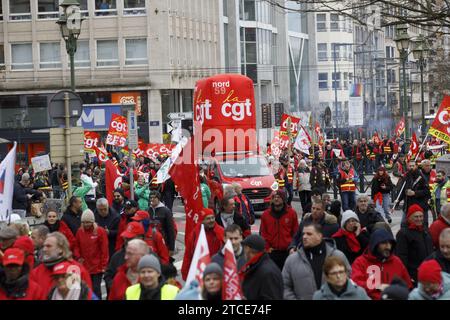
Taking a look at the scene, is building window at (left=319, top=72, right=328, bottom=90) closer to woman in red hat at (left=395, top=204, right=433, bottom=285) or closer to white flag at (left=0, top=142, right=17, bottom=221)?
white flag at (left=0, top=142, right=17, bottom=221)

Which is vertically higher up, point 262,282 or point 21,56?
point 21,56

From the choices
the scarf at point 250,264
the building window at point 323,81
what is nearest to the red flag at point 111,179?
the scarf at point 250,264

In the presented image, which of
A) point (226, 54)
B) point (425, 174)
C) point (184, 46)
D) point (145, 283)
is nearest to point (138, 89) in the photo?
point (184, 46)

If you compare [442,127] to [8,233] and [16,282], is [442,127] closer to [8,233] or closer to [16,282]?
[8,233]

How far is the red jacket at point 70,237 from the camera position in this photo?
14.3 metres

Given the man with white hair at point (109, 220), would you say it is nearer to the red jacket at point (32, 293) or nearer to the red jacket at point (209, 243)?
the red jacket at point (209, 243)

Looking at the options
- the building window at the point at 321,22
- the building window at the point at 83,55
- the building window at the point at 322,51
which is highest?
the building window at the point at 321,22

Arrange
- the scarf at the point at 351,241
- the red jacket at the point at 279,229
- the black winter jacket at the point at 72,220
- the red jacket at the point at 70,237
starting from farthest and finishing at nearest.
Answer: the black winter jacket at the point at 72,220 → the red jacket at the point at 279,229 → the red jacket at the point at 70,237 → the scarf at the point at 351,241

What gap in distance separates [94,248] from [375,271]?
14.6 feet

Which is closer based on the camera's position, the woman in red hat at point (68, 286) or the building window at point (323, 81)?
the woman in red hat at point (68, 286)

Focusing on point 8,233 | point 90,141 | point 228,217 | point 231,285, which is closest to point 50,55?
point 90,141

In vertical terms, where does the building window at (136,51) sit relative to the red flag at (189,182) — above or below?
above

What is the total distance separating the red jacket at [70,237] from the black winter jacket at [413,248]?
3.93 meters

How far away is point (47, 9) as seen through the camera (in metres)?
63.5
